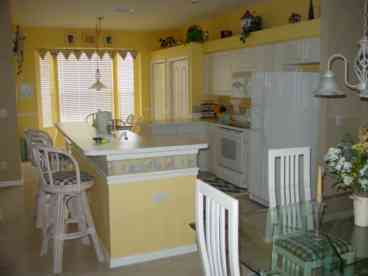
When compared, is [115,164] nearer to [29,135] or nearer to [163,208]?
[163,208]

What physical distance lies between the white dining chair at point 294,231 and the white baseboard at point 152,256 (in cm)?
103

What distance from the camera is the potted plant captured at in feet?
7.63

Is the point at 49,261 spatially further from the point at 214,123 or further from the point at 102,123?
the point at 214,123

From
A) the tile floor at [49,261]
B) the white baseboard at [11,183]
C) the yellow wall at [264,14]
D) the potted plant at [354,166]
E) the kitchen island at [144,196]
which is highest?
the yellow wall at [264,14]

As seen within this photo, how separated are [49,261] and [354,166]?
8.67 ft

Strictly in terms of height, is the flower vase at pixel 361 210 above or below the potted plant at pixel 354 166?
below

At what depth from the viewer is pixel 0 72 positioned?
593 centimetres

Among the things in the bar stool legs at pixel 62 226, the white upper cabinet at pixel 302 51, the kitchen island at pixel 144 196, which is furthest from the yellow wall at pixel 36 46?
the kitchen island at pixel 144 196

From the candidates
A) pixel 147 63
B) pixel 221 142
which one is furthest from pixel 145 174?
pixel 147 63

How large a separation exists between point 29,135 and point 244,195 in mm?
2717

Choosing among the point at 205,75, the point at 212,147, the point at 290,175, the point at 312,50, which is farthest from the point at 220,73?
the point at 290,175

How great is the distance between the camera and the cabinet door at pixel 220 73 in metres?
6.52

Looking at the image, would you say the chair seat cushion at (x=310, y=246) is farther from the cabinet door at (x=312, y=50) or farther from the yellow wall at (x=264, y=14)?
the yellow wall at (x=264, y=14)

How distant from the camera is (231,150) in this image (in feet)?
19.4
